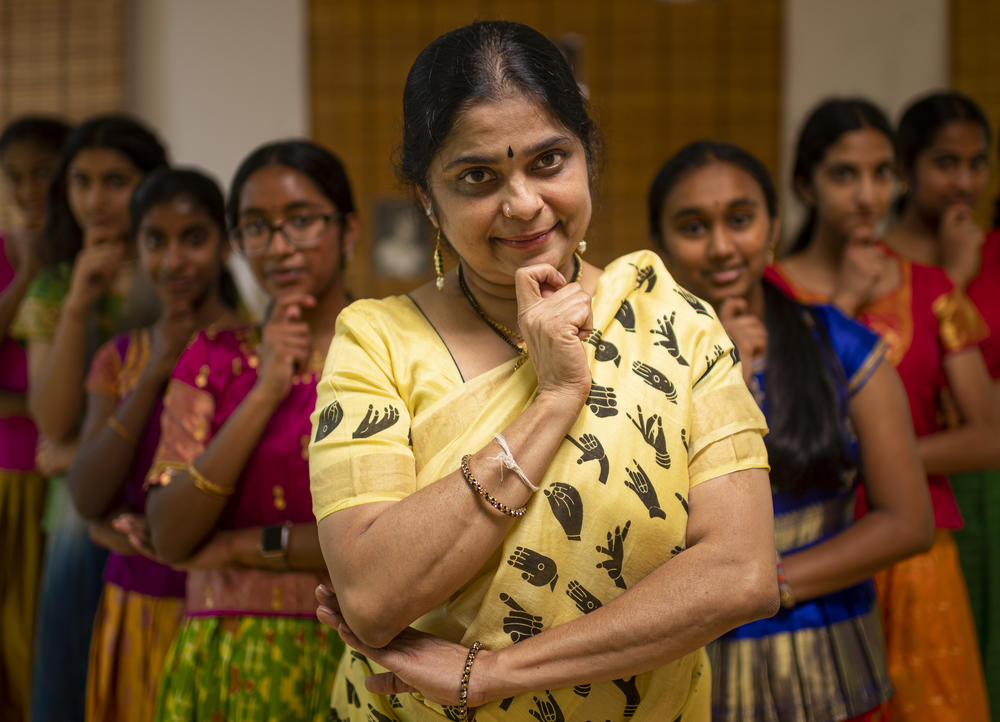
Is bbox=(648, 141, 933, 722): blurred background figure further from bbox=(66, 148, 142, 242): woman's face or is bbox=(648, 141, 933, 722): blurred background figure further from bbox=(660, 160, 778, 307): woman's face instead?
bbox=(66, 148, 142, 242): woman's face

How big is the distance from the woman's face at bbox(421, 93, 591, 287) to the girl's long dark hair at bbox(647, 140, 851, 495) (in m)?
0.69

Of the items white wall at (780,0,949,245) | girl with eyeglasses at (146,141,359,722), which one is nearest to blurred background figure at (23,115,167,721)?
girl with eyeglasses at (146,141,359,722)

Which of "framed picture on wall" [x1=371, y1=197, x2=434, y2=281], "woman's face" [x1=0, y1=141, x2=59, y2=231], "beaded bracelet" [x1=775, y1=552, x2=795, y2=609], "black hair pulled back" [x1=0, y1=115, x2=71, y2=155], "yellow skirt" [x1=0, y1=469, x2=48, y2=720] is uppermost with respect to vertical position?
"black hair pulled back" [x1=0, y1=115, x2=71, y2=155]

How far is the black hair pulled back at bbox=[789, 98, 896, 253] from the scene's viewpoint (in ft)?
8.84

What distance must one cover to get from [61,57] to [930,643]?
420cm

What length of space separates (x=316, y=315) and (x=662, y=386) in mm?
1003

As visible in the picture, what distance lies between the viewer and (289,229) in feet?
6.97

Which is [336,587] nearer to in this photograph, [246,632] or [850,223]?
[246,632]

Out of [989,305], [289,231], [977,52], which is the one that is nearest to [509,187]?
[289,231]

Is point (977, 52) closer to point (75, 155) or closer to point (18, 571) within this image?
point (75, 155)

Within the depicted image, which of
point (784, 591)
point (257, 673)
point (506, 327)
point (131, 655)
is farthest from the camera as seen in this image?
point (131, 655)

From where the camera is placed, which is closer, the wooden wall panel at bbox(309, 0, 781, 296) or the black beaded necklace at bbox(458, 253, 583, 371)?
the black beaded necklace at bbox(458, 253, 583, 371)

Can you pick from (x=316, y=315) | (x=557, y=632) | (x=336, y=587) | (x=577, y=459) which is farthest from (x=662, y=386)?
(x=316, y=315)

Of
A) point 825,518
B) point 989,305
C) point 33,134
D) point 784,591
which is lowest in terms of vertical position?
point 784,591
